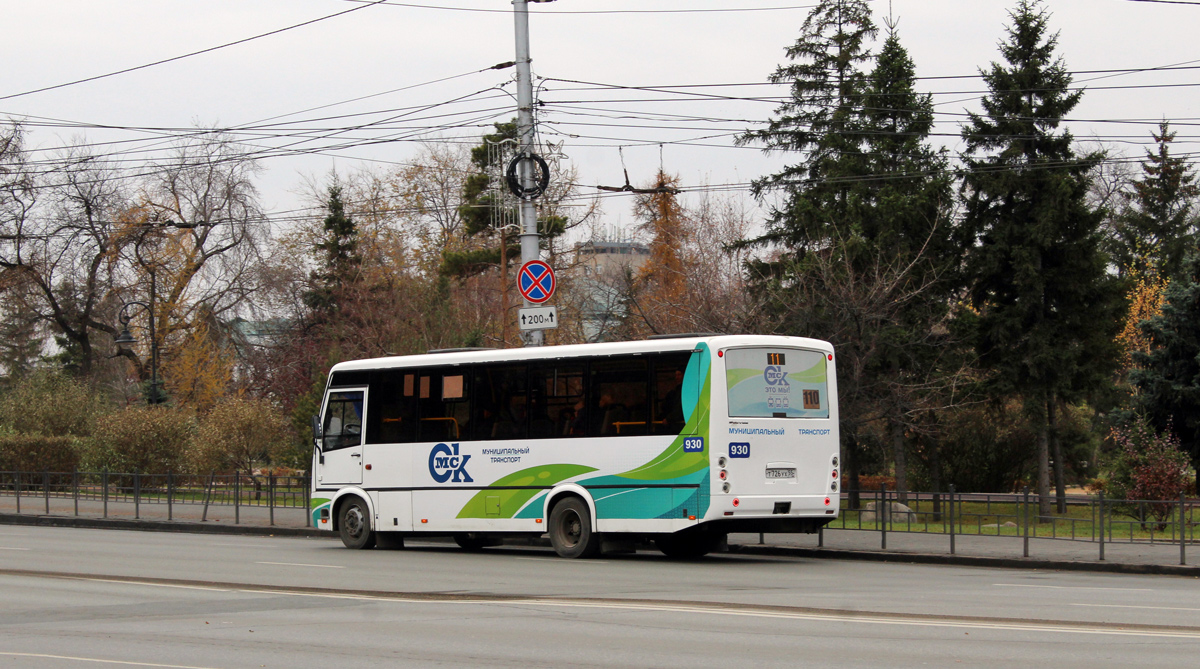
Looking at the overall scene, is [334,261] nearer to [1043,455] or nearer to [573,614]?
[1043,455]

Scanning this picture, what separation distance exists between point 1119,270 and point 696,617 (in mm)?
57072

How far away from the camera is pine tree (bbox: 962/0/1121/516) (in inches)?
1476

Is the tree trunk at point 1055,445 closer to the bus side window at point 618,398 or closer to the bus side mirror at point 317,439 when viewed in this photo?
the bus side window at point 618,398

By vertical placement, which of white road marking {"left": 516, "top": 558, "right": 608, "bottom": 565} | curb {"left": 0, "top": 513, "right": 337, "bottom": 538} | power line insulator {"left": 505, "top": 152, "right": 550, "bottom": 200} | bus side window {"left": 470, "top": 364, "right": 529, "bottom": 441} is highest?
power line insulator {"left": 505, "top": 152, "right": 550, "bottom": 200}

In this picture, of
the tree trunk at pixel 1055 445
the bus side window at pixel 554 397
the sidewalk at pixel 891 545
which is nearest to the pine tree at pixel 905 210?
the tree trunk at pixel 1055 445

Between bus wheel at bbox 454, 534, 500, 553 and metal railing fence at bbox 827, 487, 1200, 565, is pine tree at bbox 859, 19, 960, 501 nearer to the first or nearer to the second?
metal railing fence at bbox 827, 487, 1200, 565

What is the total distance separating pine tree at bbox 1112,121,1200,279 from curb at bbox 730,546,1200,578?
142 ft

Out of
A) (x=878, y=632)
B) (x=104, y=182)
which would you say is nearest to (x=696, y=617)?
(x=878, y=632)

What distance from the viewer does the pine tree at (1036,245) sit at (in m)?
37.5

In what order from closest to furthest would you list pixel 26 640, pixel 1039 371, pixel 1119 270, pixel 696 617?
pixel 26 640 → pixel 696 617 → pixel 1039 371 → pixel 1119 270

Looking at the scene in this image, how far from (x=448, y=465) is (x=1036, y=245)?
23561 mm

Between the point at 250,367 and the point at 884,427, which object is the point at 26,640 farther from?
the point at 250,367

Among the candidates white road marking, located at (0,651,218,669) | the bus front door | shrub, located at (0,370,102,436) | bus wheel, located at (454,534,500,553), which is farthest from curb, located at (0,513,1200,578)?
shrub, located at (0,370,102,436)

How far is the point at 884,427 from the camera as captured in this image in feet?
124
